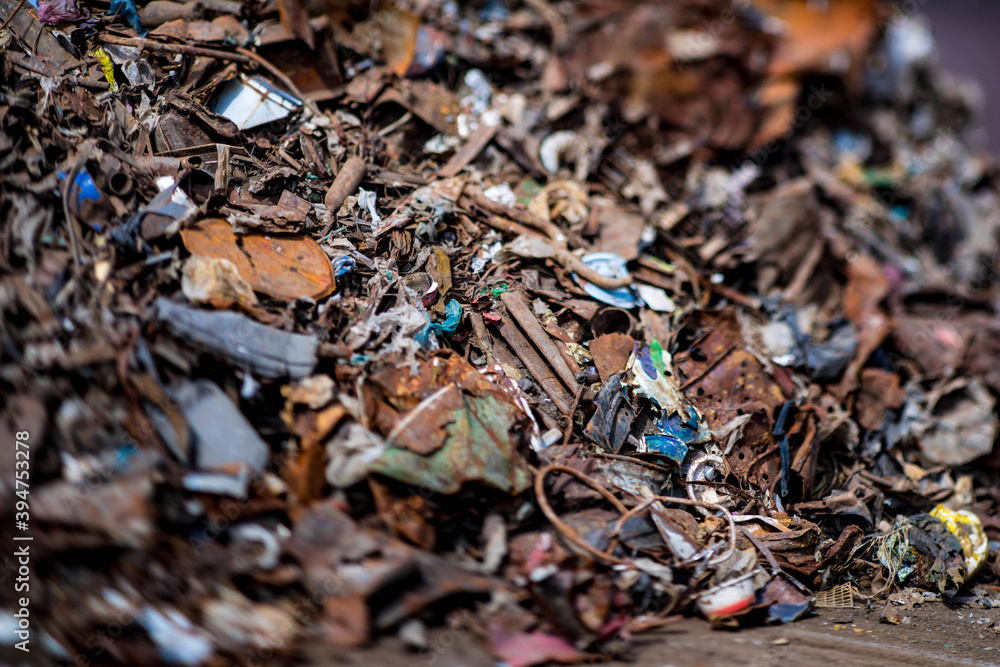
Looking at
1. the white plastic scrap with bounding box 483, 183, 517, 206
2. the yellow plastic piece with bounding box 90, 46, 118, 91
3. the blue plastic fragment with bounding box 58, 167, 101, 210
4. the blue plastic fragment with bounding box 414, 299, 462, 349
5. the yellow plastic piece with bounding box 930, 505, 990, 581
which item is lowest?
the yellow plastic piece with bounding box 930, 505, 990, 581

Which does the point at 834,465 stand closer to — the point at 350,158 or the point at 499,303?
the point at 499,303

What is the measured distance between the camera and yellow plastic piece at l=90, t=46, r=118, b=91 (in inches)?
152

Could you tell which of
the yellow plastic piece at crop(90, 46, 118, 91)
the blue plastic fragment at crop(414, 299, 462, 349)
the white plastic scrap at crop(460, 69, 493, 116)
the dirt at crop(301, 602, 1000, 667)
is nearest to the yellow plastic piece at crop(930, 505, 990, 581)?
the dirt at crop(301, 602, 1000, 667)

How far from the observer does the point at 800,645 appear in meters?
2.71

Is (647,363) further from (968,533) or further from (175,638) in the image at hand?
(175,638)

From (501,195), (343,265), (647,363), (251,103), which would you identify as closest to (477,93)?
(501,195)

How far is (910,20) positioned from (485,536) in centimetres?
806

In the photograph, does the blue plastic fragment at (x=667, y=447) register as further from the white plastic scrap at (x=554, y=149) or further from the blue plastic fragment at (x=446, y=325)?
the white plastic scrap at (x=554, y=149)

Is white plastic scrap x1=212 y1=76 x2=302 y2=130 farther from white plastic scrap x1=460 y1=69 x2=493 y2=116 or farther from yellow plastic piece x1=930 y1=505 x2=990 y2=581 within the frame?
yellow plastic piece x1=930 y1=505 x2=990 y2=581

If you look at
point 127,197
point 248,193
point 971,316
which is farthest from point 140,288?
point 971,316

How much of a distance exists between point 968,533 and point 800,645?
209 cm

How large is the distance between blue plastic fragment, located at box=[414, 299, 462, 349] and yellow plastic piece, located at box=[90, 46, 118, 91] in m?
2.99

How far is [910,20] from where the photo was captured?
642 cm

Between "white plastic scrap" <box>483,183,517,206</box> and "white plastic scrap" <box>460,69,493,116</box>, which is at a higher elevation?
"white plastic scrap" <box>460,69,493,116</box>
